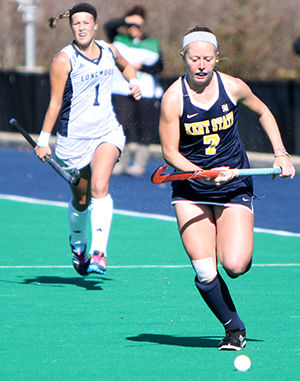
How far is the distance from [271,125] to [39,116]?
18025 mm

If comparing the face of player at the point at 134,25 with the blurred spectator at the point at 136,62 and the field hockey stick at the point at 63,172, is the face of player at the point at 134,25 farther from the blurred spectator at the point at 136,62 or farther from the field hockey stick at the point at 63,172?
the field hockey stick at the point at 63,172

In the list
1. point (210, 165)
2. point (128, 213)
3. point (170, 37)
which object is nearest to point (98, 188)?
point (210, 165)

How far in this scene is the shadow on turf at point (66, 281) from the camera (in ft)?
30.0

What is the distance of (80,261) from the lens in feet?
30.5

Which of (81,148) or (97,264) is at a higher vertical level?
(81,148)

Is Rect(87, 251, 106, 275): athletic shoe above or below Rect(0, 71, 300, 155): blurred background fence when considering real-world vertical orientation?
above

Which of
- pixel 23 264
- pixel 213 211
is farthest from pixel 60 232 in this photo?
pixel 213 211

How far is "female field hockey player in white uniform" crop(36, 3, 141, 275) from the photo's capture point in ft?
30.3

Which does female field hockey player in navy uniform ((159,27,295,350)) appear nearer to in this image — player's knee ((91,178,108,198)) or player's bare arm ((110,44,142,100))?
player's knee ((91,178,108,198))

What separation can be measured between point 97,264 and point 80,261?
0.38 meters

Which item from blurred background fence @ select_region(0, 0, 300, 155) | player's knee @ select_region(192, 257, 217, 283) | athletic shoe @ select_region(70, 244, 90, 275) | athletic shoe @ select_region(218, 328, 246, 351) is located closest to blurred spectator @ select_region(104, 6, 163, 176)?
blurred background fence @ select_region(0, 0, 300, 155)

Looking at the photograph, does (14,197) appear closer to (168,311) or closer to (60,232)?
(60,232)

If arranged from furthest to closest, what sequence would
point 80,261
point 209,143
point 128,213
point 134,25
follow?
point 134,25, point 128,213, point 80,261, point 209,143

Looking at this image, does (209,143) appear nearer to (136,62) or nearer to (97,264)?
(97,264)
